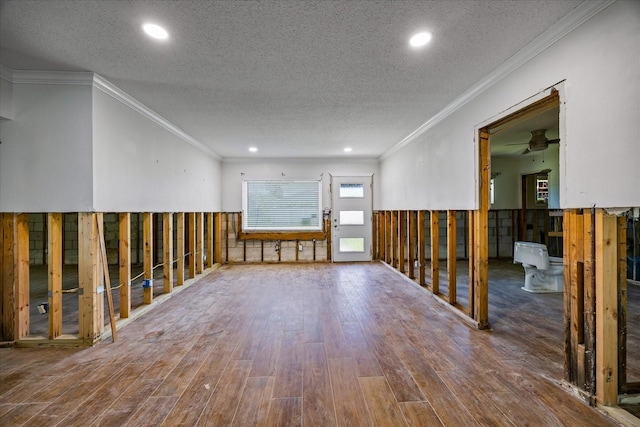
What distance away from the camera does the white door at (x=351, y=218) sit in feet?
24.1

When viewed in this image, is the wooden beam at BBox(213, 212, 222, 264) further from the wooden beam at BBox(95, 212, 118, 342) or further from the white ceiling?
the wooden beam at BBox(95, 212, 118, 342)

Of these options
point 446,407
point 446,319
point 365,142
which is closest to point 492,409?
point 446,407

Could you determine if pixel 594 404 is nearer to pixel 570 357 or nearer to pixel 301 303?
pixel 570 357

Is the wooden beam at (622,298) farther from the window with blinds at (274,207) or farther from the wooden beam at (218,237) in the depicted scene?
the wooden beam at (218,237)

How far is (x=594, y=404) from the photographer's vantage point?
75.0 inches

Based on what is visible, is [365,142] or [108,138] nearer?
[108,138]

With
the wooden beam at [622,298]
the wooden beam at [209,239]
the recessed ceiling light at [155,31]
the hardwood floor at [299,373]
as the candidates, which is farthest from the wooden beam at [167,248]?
the wooden beam at [622,298]

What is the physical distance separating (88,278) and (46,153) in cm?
118

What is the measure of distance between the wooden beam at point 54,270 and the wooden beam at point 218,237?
402cm

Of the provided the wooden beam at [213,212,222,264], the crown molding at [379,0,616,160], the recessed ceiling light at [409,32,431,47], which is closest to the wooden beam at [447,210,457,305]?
the crown molding at [379,0,616,160]

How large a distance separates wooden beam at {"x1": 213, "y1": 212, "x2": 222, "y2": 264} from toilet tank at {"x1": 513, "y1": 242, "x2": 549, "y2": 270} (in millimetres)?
5706

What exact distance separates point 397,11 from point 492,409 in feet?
8.22

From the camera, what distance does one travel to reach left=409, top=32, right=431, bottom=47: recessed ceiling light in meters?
2.26

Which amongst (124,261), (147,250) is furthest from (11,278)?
(147,250)
